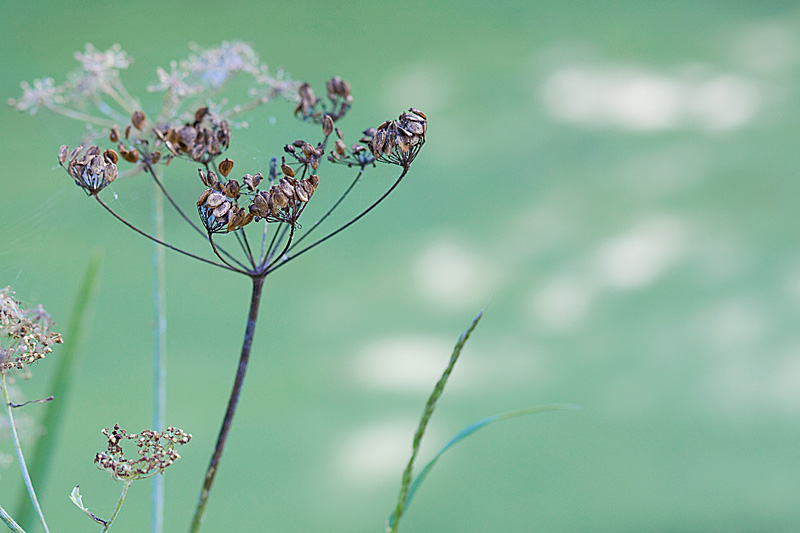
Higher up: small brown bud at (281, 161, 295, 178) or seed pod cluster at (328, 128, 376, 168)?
seed pod cluster at (328, 128, 376, 168)

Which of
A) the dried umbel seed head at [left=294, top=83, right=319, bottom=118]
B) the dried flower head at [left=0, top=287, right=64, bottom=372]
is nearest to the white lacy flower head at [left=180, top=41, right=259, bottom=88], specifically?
the dried umbel seed head at [left=294, top=83, right=319, bottom=118]

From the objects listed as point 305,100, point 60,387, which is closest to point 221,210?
point 305,100

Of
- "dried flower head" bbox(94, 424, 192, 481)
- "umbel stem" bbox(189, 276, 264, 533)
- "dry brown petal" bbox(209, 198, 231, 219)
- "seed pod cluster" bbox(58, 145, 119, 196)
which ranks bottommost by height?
"dried flower head" bbox(94, 424, 192, 481)

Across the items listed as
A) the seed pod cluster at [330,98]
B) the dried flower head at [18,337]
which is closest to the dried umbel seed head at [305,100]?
the seed pod cluster at [330,98]

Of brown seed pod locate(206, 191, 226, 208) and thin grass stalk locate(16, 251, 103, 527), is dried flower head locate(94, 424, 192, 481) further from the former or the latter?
thin grass stalk locate(16, 251, 103, 527)

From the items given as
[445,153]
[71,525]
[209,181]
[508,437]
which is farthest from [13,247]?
[445,153]

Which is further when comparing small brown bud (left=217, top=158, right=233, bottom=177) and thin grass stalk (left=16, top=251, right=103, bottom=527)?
thin grass stalk (left=16, top=251, right=103, bottom=527)

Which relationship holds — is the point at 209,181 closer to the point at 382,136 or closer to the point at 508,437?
the point at 382,136
